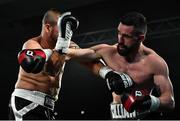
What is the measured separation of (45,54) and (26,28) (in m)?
5.87

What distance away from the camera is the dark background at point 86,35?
23.6 ft

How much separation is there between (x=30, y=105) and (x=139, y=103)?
90cm

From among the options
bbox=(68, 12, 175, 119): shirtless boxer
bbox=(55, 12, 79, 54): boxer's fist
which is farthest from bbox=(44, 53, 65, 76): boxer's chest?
bbox=(55, 12, 79, 54): boxer's fist

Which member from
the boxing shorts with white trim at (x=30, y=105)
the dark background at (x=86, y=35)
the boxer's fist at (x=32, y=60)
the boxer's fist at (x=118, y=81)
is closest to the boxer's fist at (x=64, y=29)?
the boxer's fist at (x=32, y=60)

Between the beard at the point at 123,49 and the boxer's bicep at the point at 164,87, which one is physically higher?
the beard at the point at 123,49

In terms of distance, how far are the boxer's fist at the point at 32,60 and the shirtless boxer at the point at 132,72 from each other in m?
0.44

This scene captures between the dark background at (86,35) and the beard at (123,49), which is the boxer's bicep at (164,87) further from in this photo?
the dark background at (86,35)

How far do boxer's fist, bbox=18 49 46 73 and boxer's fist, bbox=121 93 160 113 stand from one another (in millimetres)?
603

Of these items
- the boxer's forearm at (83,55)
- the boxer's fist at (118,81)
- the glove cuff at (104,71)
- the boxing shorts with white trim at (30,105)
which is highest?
the boxer's forearm at (83,55)

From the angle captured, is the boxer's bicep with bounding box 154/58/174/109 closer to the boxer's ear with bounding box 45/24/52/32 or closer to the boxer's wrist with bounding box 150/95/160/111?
the boxer's wrist with bounding box 150/95/160/111

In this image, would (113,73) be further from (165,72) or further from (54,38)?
(54,38)

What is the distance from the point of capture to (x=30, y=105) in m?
2.87

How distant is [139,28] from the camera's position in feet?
9.02

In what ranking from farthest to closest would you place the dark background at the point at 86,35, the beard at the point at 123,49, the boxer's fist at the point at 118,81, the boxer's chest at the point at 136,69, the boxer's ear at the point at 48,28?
the dark background at the point at 86,35 < the boxer's ear at the point at 48,28 < the boxer's chest at the point at 136,69 < the beard at the point at 123,49 < the boxer's fist at the point at 118,81
